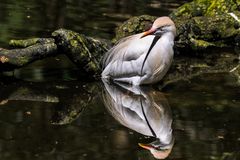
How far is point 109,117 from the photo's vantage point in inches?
274

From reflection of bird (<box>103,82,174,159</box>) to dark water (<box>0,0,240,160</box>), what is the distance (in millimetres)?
10

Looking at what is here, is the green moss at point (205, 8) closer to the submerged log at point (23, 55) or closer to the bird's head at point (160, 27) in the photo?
the bird's head at point (160, 27)

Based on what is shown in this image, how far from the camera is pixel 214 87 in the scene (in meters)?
8.42

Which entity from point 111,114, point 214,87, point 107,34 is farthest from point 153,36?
point 107,34

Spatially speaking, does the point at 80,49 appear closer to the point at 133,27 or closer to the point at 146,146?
the point at 133,27

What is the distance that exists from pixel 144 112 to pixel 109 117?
1.61 feet

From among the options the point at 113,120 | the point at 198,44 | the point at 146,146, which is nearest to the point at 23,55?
the point at 113,120

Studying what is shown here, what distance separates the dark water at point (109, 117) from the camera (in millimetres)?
6000

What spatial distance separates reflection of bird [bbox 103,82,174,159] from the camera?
6.25 m

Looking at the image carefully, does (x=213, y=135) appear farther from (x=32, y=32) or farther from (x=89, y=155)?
(x=32, y=32)

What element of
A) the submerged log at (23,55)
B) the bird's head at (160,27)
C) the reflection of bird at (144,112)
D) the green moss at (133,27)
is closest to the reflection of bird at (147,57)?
the bird's head at (160,27)

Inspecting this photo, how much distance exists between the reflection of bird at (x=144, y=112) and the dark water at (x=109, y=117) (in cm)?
1

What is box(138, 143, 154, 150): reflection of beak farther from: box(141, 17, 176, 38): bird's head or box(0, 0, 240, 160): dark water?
box(141, 17, 176, 38): bird's head

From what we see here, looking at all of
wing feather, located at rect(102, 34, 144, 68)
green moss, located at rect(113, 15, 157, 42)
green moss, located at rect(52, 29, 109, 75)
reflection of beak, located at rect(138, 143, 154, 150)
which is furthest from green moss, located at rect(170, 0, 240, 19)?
reflection of beak, located at rect(138, 143, 154, 150)
